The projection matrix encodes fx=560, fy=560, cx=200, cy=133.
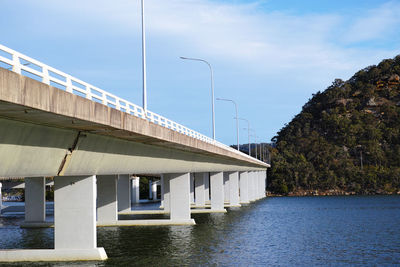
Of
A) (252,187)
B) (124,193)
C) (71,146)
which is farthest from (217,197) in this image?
(71,146)

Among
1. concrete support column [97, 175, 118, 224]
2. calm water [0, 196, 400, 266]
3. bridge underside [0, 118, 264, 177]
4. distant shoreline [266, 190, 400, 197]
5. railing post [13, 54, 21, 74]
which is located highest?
railing post [13, 54, 21, 74]

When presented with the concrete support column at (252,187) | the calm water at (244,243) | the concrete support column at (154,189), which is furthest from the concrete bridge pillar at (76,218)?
the concrete support column at (154,189)

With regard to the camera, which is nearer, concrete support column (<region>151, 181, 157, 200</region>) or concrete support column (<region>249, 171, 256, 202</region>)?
concrete support column (<region>249, 171, 256, 202</region>)

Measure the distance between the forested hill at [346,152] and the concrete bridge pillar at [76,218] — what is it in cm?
13145

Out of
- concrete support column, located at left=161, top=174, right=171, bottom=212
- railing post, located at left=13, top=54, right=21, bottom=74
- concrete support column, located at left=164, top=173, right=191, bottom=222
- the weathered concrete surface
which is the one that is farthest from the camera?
concrete support column, located at left=161, top=174, right=171, bottom=212

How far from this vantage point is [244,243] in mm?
39469

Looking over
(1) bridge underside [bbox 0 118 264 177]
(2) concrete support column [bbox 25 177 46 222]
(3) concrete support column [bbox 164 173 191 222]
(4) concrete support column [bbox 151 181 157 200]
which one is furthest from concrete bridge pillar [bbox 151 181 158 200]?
(1) bridge underside [bbox 0 118 264 177]

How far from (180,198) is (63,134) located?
103 feet

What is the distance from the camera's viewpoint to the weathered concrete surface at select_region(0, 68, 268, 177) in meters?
17.5

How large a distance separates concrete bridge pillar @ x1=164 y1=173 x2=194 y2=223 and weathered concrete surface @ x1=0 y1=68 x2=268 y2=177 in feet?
59.9

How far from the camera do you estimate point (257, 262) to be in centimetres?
3084

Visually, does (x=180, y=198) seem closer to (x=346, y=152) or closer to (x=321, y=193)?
(x=321, y=193)

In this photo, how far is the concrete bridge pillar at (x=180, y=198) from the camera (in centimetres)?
5441

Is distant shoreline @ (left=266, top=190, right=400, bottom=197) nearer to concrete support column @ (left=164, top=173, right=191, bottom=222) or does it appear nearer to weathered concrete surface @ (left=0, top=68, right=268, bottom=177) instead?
concrete support column @ (left=164, top=173, right=191, bottom=222)
